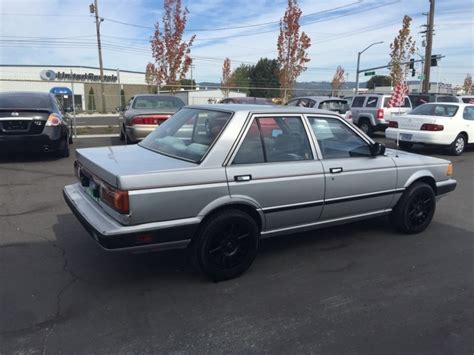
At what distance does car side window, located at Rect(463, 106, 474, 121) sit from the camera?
11955 mm

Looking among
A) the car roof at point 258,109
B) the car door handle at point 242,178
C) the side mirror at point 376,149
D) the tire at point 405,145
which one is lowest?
the tire at point 405,145

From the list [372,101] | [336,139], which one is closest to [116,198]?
[336,139]

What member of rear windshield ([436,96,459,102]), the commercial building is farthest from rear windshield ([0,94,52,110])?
the commercial building

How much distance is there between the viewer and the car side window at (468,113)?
39.2 feet

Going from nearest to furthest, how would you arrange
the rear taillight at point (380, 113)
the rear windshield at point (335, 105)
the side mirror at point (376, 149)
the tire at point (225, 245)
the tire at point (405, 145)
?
the tire at point (225, 245) < the side mirror at point (376, 149) < the tire at point (405, 145) < the rear windshield at point (335, 105) < the rear taillight at point (380, 113)

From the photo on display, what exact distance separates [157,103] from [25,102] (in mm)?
3413

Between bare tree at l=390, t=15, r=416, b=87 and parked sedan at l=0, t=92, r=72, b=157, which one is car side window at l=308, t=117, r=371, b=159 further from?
bare tree at l=390, t=15, r=416, b=87

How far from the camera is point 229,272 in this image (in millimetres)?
3764

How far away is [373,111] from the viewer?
1608 cm

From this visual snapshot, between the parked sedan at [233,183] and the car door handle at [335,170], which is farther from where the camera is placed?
the car door handle at [335,170]

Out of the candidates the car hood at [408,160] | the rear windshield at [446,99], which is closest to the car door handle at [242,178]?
the car hood at [408,160]

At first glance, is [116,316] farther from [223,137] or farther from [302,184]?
[302,184]

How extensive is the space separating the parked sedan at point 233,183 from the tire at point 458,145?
7845 mm

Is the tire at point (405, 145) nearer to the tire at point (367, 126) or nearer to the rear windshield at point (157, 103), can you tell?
the tire at point (367, 126)
